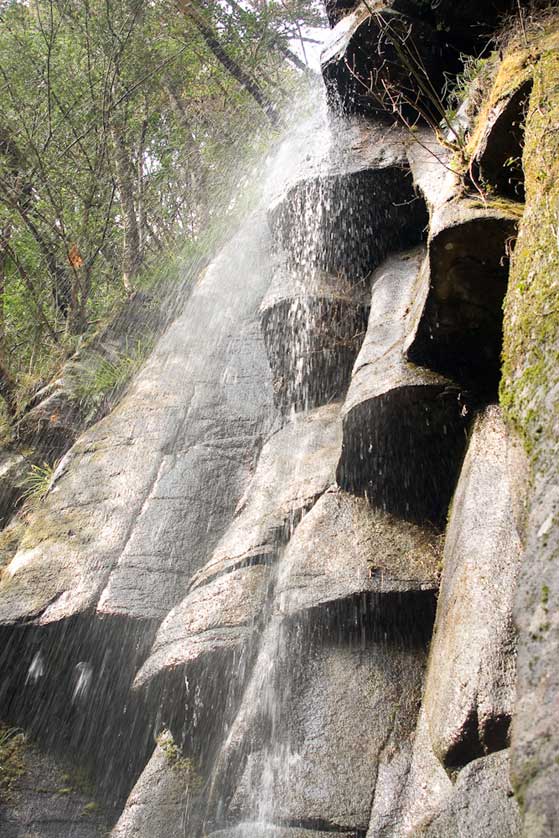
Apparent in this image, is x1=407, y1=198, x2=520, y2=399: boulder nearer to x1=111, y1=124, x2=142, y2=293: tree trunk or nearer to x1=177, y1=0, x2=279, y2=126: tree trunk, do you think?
x1=111, y1=124, x2=142, y2=293: tree trunk

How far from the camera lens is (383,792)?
3.45 meters

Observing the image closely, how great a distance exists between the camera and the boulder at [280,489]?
4.98 m

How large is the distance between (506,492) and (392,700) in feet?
4.18

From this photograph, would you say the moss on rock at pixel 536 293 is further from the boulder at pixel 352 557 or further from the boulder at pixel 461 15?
the boulder at pixel 461 15

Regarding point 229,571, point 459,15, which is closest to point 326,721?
point 229,571

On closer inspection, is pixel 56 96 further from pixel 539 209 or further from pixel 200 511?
pixel 539 209

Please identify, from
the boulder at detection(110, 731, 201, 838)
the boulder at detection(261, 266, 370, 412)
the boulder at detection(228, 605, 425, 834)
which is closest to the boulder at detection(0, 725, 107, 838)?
the boulder at detection(110, 731, 201, 838)

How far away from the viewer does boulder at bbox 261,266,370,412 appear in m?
6.31

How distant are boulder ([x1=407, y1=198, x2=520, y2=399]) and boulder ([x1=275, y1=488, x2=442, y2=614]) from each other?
101cm

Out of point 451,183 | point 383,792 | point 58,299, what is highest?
point 58,299

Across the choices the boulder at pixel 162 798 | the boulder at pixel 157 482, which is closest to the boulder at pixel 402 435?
the boulder at pixel 157 482

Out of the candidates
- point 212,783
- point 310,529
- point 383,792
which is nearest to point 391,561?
point 310,529

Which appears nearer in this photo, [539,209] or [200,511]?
[539,209]

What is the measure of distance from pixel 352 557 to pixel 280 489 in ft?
3.99
